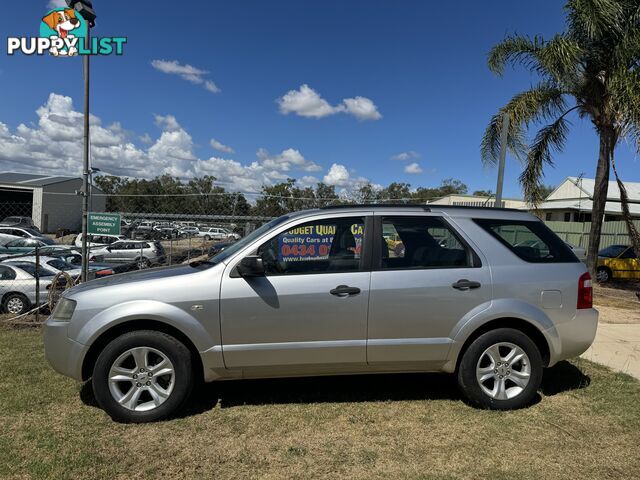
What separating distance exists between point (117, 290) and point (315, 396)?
208cm

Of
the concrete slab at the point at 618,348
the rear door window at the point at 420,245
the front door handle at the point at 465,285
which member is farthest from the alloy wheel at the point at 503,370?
the concrete slab at the point at 618,348

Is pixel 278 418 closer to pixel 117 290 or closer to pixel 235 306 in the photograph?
pixel 235 306

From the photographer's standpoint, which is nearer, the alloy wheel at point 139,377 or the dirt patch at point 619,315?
the alloy wheel at point 139,377

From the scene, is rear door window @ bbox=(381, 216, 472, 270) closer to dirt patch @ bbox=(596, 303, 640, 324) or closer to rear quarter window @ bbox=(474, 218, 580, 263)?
rear quarter window @ bbox=(474, 218, 580, 263)

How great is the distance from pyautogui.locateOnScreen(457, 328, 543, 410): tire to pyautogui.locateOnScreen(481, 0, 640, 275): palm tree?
7.92m

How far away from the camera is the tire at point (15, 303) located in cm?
1027

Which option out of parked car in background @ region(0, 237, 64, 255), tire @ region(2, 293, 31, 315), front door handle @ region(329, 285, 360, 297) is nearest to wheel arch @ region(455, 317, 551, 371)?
front door handle @ region(329, 285, 360, 297)

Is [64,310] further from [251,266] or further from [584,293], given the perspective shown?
[584,293]

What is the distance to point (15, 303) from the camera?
10.4m

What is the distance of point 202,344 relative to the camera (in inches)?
154

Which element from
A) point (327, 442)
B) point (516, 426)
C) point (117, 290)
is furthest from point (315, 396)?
point (117, 290)

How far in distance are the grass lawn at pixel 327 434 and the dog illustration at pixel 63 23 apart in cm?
627

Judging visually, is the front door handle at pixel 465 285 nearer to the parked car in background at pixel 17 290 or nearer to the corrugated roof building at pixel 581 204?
the parked car in background at pixel 17 290

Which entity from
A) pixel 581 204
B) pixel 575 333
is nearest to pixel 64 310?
pixel 575 333
